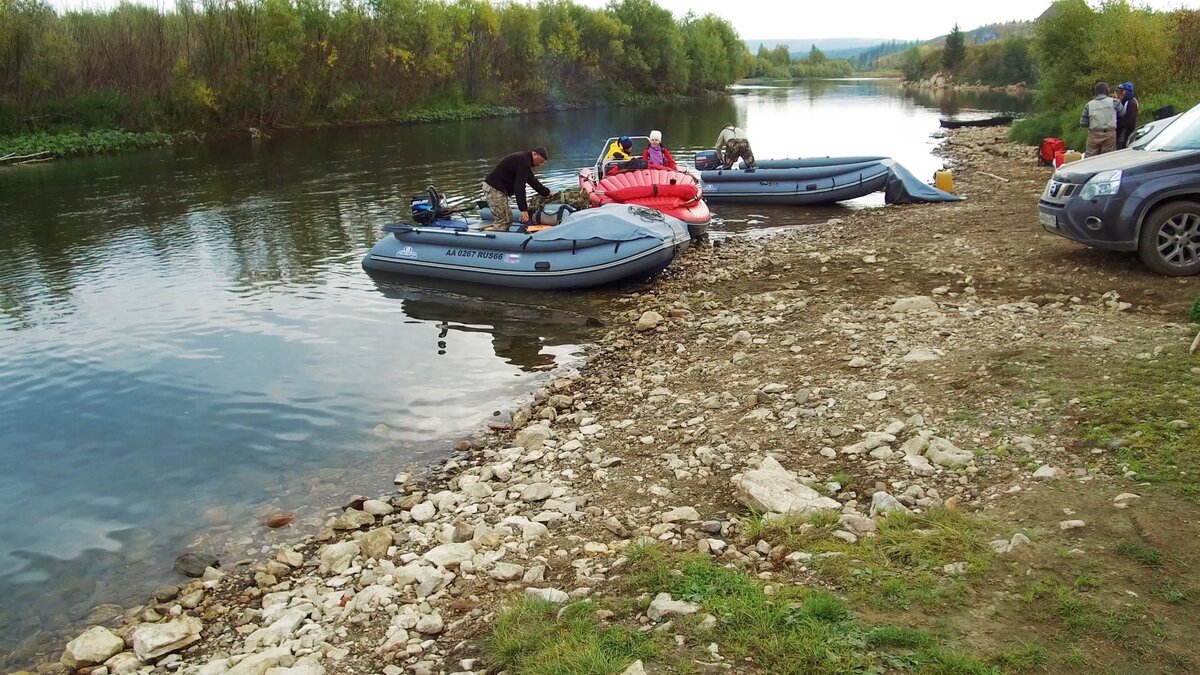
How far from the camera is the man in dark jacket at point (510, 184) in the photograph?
45.5 ft

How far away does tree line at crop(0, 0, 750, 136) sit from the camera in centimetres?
4072

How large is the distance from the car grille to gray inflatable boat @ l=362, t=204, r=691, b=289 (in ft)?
18.0

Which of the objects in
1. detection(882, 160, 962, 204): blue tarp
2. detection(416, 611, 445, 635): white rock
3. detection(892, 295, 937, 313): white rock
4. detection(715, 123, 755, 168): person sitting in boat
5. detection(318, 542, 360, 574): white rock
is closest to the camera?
detection(416, 611, 445, 635): white rock

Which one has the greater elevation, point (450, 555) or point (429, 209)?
point (429, 209)

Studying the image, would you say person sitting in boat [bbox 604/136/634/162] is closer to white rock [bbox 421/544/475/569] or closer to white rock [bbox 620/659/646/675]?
white rock [bbox 421/544/475/569]

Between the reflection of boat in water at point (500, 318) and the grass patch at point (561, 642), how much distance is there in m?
6.42

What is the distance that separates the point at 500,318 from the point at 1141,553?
9805 millimetres

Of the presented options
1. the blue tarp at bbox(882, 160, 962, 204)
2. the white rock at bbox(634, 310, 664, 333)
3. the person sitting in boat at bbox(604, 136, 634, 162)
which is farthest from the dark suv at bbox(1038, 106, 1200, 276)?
the person sitting in boat at bbox(604, 136, 634, 162)

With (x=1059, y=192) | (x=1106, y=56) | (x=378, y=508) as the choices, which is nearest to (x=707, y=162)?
(x=1059, y=192)

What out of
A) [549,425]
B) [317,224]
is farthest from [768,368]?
[317,224]

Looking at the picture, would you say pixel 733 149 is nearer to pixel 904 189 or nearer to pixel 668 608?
pixel 904 189

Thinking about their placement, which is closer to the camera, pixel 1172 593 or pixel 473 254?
pixel 1172 593

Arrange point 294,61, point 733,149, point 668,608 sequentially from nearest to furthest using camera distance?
point 668,608 < point 733,149 < point 294,61

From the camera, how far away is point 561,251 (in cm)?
1326
